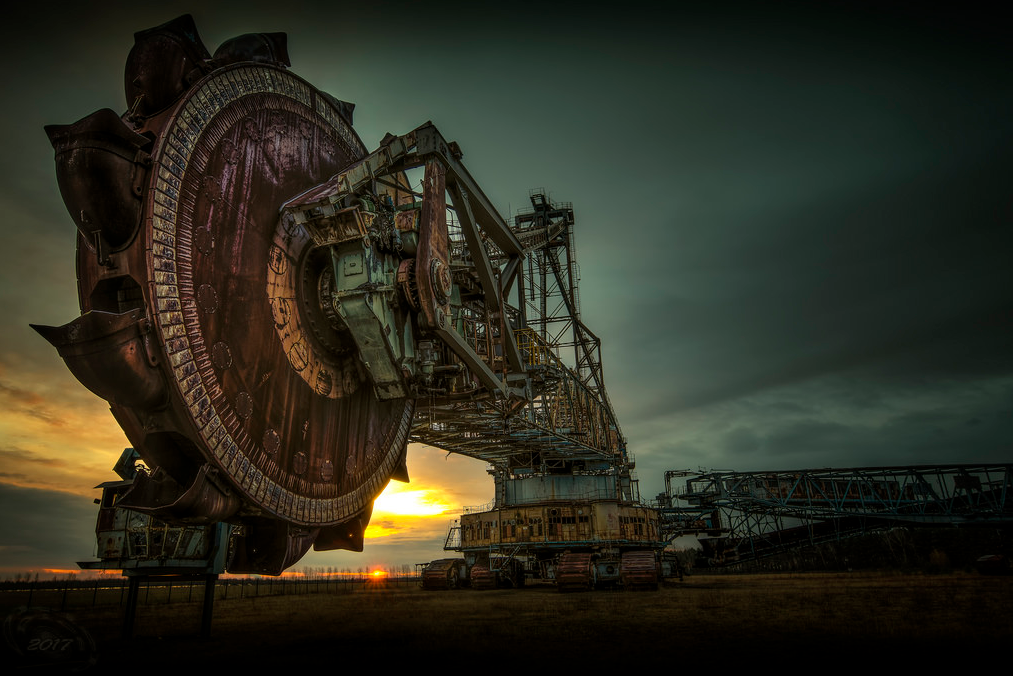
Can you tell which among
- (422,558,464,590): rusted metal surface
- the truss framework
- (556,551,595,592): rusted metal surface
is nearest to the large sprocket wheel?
(556,551,595,592): rusted metal surface

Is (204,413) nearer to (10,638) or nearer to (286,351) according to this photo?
(286,351)

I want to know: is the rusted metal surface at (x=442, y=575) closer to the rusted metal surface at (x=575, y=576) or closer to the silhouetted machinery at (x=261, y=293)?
the rusted metal surface at (x=575, y=576)

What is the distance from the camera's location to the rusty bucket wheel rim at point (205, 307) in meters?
6.47

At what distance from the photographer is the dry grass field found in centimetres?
763

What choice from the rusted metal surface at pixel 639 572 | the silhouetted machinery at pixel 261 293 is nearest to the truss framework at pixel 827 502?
the rusted metal surface at pixel 639 572

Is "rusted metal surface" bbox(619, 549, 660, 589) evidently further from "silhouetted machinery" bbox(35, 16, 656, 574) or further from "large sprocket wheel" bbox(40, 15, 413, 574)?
"large sprocket wheel" bbox(40, 15, 413, 574)

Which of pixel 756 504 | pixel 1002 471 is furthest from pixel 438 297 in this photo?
pixel 1002 471

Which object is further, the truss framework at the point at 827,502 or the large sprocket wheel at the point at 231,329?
the truss framework at the point at 827,502

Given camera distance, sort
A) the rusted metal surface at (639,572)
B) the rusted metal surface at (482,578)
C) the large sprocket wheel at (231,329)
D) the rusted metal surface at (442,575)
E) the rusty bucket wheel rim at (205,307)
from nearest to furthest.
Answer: the large sprocket wheel at (231,329)
the rusty bucket wheel rim at (205,307)
the rusted metal surface at (639,572)
the rusted metal surface at (482,578)
the rusted metal surface at (442,575)

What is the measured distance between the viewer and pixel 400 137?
9.92 metres

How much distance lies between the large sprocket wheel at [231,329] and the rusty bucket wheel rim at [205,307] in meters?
0.02

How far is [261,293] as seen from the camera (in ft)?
26.8

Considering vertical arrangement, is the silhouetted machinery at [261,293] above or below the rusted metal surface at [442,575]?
above

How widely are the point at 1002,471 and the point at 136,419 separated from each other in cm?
4267
